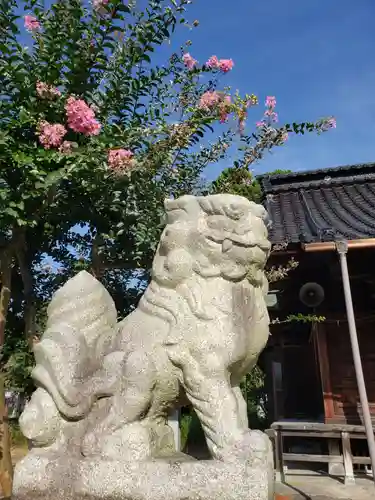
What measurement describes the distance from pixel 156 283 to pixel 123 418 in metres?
0.66

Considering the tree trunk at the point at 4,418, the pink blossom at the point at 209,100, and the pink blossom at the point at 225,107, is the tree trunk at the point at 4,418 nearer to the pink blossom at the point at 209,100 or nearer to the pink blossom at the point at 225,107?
the pink blossom at the point at 209,100

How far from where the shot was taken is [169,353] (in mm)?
2154

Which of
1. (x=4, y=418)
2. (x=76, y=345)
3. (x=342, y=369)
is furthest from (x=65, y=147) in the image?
(x=342, y=369)

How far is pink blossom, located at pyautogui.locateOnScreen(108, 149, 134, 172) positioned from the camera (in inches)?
148

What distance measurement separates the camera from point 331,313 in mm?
6668

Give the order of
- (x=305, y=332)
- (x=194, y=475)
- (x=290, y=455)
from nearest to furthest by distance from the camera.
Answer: (x=194, y=475) → (x=290, y=455) → (x=305, y=332)

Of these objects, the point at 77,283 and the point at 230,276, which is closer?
the point at 230,276

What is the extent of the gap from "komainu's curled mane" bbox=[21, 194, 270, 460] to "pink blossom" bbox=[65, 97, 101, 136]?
1662 mm

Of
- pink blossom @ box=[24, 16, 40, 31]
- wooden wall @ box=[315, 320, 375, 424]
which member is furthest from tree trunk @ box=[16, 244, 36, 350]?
wooden wall @ box=[315, 320, 375, 424]

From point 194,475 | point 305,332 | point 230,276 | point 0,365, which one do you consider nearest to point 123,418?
point 194,475

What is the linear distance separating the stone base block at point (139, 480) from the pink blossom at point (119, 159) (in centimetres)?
235

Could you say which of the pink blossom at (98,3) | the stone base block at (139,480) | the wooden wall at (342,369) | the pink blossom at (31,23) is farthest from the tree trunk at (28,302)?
the wooden wall at (342,369)

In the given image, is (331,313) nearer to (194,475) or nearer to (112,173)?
(112,173)

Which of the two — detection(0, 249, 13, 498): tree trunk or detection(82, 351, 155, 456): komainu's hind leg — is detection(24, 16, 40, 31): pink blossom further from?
detection(82, 351, 155, 456): komainu's hind leg
